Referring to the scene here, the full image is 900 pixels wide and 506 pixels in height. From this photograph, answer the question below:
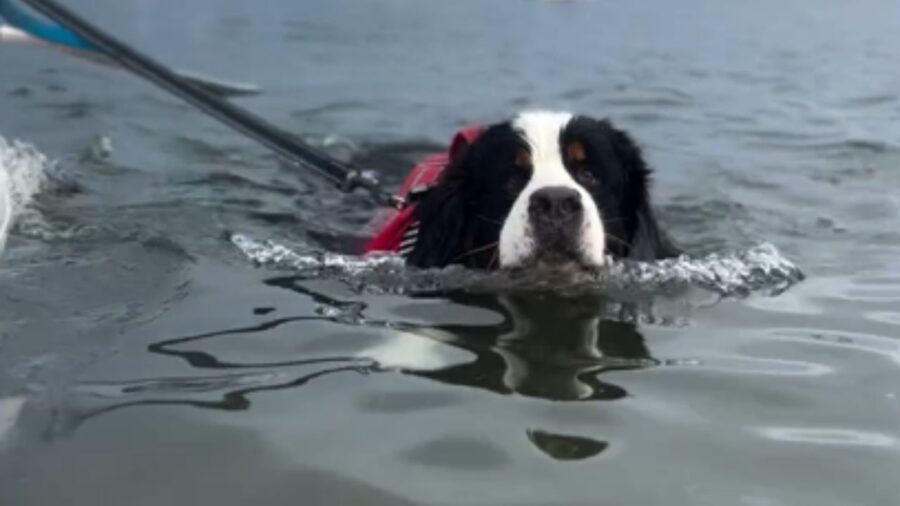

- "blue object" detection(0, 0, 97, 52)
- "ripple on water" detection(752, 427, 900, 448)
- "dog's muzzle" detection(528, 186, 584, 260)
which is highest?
"blue object" detection(0, 0, 97, 52)

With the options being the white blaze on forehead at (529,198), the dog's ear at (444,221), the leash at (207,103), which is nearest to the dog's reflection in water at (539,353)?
the white blaze on forehead at (529,198)

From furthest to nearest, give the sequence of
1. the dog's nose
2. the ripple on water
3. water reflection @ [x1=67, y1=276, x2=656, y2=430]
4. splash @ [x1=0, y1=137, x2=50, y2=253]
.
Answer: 1. splash @ [x1=0, y1=137, x2=50, y2=253]
2. the dog's nose
3. water reflection @ [x1=67, y1=276, x2=656, y2=430]
4. the ripple on water

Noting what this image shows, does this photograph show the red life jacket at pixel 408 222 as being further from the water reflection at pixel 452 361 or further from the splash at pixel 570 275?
the water reflection at pixel 452 361

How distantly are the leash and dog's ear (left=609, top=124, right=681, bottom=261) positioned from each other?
0.84 metres

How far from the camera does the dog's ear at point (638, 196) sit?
4.13m

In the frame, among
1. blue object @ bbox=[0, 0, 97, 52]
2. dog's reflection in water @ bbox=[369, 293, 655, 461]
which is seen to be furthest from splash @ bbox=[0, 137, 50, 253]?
dog's reflection in water @ bbox=[369, 293, 655, 461]

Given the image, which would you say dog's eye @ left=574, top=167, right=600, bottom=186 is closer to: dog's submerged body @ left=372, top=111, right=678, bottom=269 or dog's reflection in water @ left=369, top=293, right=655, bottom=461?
dog's submerged body @ left=372, top=111, right=678, bottom=269

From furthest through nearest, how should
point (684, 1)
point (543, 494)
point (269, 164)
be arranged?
point (684, 1), point (269, 164), point (543, 494)

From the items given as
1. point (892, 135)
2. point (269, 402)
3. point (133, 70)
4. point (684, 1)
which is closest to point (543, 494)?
point (269, 402)

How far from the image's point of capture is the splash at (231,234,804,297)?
3.79 m

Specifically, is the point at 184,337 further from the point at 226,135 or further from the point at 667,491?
the point at 226,135

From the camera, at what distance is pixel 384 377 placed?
9.70 feet

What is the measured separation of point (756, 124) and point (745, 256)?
12.3 ft

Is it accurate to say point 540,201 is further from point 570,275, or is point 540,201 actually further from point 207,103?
point 207,103
